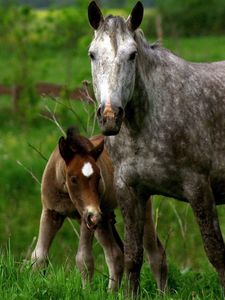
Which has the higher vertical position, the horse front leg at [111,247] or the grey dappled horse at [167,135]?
the grey dappled horse at [167,135]

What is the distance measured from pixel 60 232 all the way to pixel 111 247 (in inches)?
293

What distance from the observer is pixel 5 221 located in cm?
1769

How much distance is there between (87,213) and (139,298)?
0.85m

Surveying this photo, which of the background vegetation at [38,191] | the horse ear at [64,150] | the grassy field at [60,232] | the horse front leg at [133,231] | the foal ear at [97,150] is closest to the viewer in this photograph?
the grassy field at [60,232]

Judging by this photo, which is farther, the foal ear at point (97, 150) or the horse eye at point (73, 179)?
the foal ear at point (97, 150)

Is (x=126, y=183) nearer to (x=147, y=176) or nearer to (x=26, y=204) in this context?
(x=147, y=176)

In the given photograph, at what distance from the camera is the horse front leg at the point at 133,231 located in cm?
902

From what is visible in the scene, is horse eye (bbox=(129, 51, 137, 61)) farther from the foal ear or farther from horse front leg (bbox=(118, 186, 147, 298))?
the foal ear

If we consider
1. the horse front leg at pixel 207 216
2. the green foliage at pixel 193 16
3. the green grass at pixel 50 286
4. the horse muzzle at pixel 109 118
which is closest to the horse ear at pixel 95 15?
the horse muzzle at pixel 109 118

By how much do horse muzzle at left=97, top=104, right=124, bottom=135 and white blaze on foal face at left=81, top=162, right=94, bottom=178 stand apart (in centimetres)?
166

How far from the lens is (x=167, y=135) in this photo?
8609 millimetres

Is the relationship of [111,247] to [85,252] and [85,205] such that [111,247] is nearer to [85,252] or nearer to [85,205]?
[85,252]

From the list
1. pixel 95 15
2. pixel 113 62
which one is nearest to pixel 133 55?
pixel 113 62

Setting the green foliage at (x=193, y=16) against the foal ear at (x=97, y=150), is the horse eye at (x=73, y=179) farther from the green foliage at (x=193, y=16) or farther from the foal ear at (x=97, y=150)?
the green foliage at (x=193, y=16)
